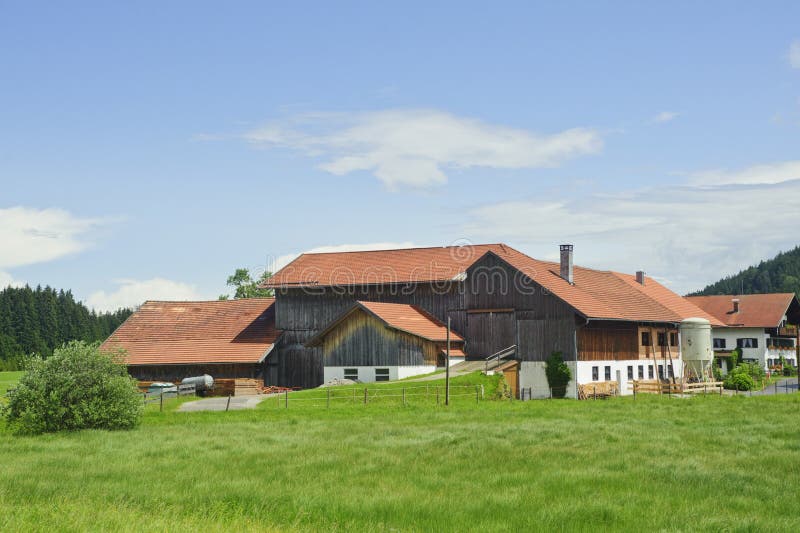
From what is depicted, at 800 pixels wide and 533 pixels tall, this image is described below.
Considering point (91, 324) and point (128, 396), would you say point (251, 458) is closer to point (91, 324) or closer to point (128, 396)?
point (128, 396)

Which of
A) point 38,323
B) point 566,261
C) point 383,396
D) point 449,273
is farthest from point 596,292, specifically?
point 38,323

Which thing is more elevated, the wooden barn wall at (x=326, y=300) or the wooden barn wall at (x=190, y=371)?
the wooden barn wall at (x=326, y=300)

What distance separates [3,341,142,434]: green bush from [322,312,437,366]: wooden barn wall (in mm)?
24102

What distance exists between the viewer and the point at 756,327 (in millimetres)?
93188

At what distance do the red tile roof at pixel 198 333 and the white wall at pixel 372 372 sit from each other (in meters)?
5.80

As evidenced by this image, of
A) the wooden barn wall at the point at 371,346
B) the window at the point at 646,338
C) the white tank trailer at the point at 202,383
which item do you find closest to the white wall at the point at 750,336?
the window at the point at 646,338

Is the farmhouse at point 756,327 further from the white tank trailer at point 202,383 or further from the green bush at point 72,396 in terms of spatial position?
the green bush at point 72,396

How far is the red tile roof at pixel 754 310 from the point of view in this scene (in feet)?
307

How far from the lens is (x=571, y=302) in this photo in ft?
192

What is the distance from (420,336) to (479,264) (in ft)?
24.5

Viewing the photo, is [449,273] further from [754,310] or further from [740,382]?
[754,310]

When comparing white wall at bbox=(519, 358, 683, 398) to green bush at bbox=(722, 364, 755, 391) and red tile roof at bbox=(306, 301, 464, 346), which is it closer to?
red tile roof at bbox=(306, 301, 464, 346)

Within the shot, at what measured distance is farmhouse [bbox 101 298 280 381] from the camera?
211 ft

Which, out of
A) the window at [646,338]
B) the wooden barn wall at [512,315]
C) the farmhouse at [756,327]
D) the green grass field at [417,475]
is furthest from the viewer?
the farmhouse at [756,327]
